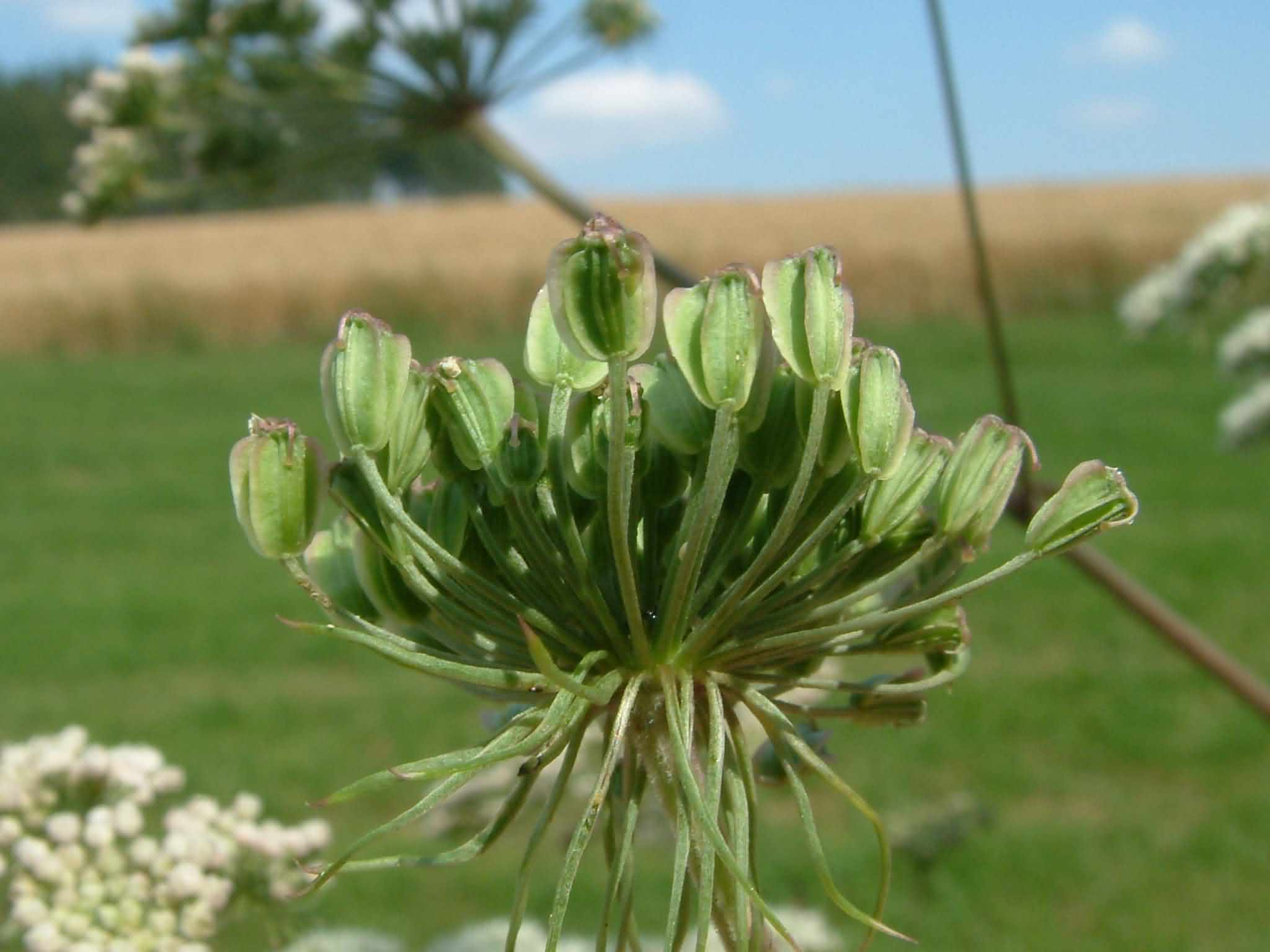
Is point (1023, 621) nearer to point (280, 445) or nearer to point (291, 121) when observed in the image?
point (291, 121)

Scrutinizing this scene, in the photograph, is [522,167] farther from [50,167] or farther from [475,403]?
[50,167]

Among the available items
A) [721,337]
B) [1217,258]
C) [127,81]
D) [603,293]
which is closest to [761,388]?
→ [721,337]

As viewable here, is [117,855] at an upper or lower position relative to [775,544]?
lower

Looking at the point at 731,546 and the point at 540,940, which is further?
the point at 540,940

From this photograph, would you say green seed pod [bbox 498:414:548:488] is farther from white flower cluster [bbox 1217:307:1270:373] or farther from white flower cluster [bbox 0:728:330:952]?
white flower cluster [bbox 1217:307:1270:373]

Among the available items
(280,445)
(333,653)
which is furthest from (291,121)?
(333,653)

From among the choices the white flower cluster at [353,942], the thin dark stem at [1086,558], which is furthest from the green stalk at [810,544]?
the white flower cluster at [353,942]

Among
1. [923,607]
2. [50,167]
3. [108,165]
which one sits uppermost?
[50,167]
